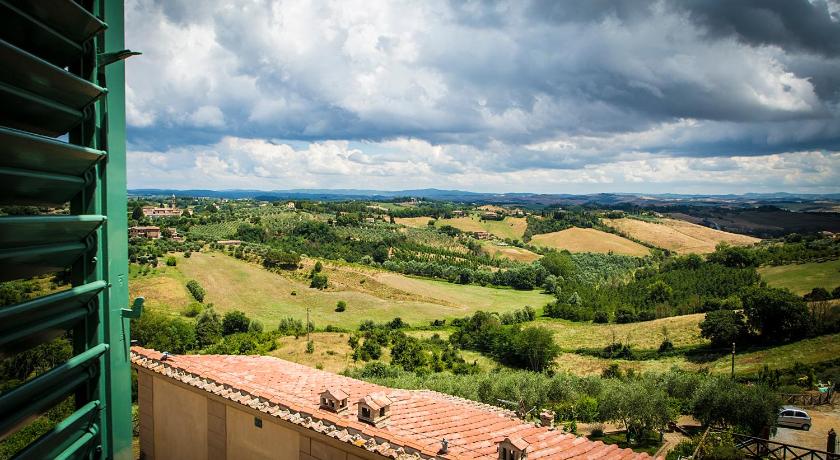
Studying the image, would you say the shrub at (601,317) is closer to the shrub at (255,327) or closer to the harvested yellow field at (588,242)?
the shrub at (255,327)

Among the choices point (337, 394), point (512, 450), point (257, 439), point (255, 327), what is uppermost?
point (337, 394)

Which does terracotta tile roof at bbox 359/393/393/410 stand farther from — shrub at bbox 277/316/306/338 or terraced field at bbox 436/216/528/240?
terraced field at bbox 436/216/528/240

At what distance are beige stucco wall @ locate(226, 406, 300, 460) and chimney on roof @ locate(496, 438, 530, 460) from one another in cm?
306

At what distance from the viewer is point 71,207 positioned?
57.1 inches

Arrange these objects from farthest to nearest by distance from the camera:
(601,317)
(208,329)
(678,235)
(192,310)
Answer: (678,235), (601,317), (192,310), (208,329)

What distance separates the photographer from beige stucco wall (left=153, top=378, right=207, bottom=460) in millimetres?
9133

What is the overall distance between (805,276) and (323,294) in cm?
5577

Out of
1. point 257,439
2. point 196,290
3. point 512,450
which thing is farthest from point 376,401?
point 196,290

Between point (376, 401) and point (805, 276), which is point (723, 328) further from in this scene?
point (376, 401)

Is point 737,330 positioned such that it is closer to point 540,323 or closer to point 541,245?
point 540,323

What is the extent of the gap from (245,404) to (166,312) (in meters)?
A: 45.8

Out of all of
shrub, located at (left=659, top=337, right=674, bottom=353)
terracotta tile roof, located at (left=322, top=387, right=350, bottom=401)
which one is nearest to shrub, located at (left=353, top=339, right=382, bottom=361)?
shrub, located at (left=659, top=337, right=674, bottom=353)

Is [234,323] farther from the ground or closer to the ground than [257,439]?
closer to the ground

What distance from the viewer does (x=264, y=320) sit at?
173ft
